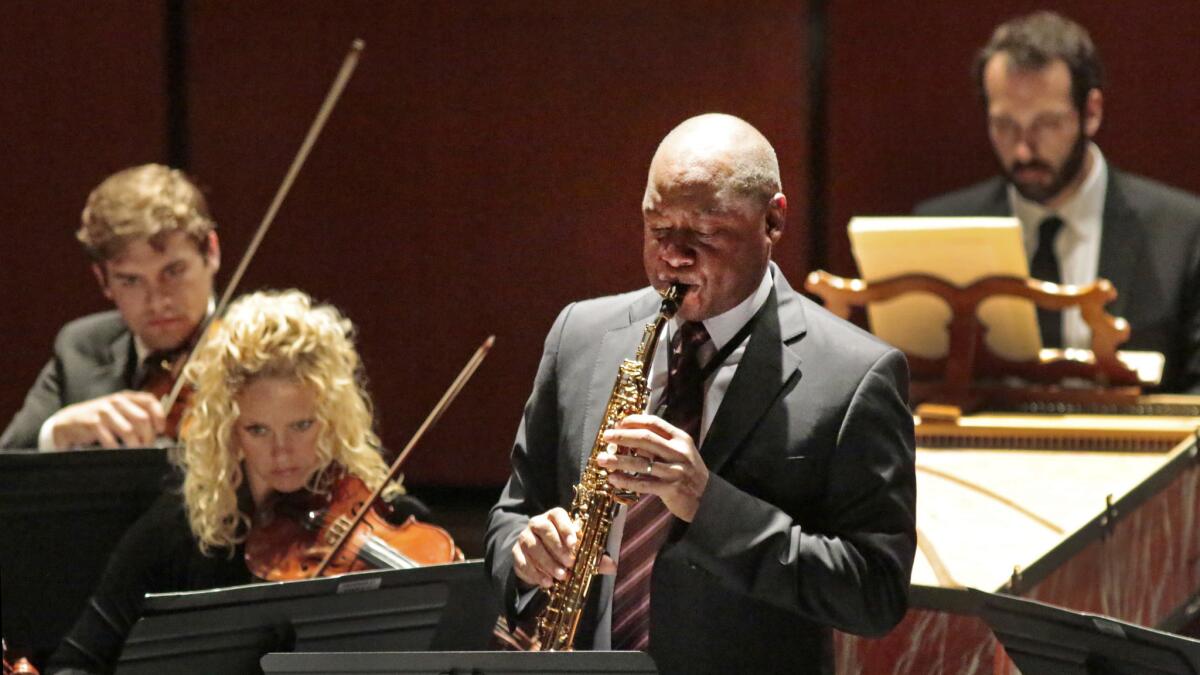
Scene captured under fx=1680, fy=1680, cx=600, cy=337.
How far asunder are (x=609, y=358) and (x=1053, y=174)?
6.95 ft

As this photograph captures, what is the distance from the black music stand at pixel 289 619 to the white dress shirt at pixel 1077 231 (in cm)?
207

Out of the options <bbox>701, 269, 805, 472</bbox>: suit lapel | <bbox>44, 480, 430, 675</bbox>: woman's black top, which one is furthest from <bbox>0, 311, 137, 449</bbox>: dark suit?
<bbox>701, 269, 805, 472</bbox>: suit lapel

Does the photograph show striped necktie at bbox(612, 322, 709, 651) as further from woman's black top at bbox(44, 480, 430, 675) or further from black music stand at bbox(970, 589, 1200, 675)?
woman's black top at bbox(44, 480, 430, 675)

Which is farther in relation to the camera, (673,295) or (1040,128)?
(1040,128)

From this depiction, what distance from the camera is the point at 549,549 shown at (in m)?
1.96

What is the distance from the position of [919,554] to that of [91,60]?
10.2 feet

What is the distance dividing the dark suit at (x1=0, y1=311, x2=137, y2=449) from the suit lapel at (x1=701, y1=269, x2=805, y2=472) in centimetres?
187

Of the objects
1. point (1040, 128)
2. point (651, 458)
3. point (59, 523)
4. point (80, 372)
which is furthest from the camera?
point (1040, 128)

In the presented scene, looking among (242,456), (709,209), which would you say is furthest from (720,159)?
(242,456)

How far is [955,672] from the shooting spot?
2.49 m

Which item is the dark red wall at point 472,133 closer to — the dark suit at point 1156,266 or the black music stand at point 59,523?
the dark suit at point 1156,266

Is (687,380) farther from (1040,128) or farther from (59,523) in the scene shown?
(1040,128)

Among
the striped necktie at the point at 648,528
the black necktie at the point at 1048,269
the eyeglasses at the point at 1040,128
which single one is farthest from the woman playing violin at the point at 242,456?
the eyeglasses at the point at 1040,128

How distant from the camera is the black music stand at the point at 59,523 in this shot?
274 centimetres
